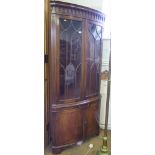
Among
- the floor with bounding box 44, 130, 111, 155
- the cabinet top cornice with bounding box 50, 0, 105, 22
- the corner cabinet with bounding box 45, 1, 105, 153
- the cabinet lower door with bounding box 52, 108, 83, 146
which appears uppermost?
the cabinet top cornice with bounding box 50, 0, 105, 22

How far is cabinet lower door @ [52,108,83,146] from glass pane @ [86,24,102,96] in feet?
1.12

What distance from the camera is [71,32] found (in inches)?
93.0

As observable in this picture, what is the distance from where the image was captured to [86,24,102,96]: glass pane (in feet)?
8.36

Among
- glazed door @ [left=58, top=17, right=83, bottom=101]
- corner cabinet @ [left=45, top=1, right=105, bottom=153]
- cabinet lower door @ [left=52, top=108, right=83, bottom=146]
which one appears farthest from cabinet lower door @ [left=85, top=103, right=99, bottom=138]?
glazed door @ [left=58, top=17, right=83, bottom=101]

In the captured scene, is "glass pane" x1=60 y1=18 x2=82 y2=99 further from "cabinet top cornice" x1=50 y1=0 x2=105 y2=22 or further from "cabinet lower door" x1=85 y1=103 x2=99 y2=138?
"cabinet lower door" x1=85 y1=103 x2=99 y2=138

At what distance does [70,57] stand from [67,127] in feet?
2.76

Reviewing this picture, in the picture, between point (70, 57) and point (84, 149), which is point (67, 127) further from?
point (70, 57)

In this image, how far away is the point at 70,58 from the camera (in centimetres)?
239

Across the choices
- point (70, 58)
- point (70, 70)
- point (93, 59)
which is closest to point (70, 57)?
point (70, 58)

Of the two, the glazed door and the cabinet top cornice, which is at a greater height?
the cabinet top cornice
